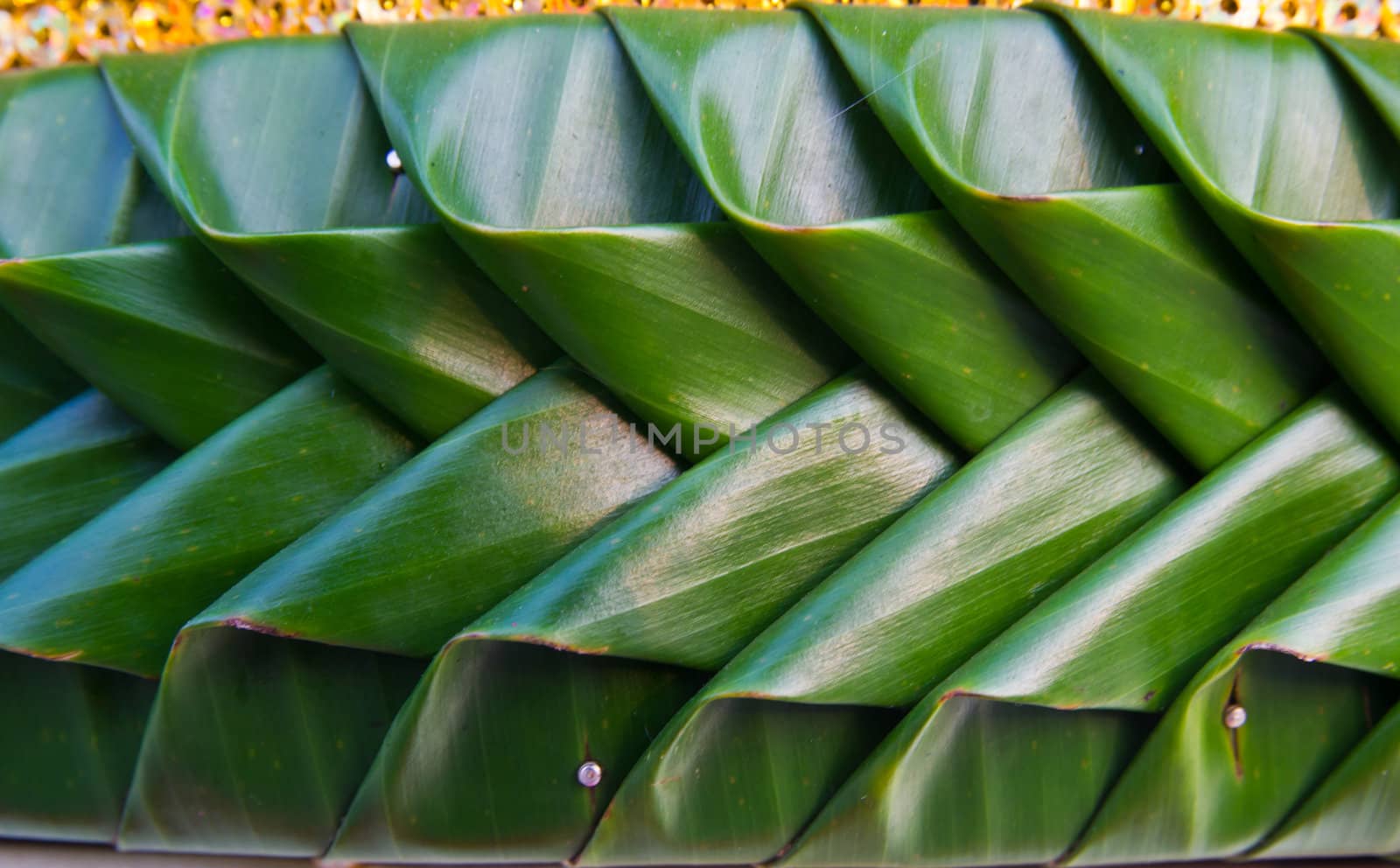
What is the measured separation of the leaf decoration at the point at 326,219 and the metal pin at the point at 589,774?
0.14 meters

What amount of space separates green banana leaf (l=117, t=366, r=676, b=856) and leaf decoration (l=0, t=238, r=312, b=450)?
0.24ft

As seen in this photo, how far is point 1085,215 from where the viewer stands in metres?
0.34

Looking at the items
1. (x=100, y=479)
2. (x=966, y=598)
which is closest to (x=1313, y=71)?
(x=966, y=598)

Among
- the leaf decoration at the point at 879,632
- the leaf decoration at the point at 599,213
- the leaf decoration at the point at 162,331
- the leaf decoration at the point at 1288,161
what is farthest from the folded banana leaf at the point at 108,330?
the leaf decoration at the point at 1288,161

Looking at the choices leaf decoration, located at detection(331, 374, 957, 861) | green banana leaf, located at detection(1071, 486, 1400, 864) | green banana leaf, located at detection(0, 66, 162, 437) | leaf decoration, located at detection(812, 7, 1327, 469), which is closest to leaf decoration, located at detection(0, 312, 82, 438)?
green banana leaf, located at detection(0, 66, 162, 437)

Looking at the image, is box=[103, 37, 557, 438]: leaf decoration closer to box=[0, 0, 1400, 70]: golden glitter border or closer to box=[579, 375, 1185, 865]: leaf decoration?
box=[0, 0, 1400, 70]: golden glitter border

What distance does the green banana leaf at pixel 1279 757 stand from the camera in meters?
0.35

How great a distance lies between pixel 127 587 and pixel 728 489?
23 centimetres

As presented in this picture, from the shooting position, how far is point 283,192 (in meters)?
0.38

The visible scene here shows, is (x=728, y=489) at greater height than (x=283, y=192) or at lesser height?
lesser

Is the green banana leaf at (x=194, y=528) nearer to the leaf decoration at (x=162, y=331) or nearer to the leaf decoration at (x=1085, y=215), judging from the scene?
the leaf decoration at (x=162, y=331)

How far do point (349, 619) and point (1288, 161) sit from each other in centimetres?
39

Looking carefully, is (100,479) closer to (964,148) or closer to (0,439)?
Answer: (0,439)

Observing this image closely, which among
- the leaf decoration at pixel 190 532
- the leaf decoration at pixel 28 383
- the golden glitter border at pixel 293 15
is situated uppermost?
the golden glitter border at pixel 293 15
